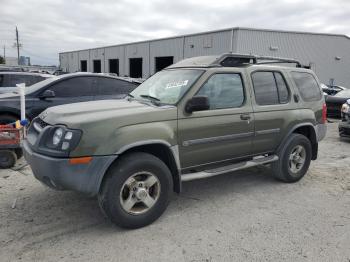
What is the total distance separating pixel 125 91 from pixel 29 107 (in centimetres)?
216

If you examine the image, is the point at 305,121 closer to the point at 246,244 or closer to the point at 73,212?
the point at 246,244

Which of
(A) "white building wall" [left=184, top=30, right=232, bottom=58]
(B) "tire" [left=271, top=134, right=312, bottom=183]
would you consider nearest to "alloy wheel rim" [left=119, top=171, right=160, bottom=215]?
(B) "tire" [left=271, top=134, right=312, bottom=183]

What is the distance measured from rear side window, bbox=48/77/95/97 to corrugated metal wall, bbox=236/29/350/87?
64.4 feet

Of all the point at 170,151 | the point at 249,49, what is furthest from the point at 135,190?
the point at 249,49

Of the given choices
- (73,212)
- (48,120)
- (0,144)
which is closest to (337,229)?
(73,212)

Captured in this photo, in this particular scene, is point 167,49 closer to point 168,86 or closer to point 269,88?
point 269,88

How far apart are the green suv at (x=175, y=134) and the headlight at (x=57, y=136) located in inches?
0.4

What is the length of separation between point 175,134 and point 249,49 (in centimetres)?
2377

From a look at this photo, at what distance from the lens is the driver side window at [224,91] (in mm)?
4272

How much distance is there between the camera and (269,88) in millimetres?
4969

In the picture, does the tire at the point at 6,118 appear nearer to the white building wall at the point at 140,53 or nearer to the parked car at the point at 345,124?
the parked car at the point at 345,124

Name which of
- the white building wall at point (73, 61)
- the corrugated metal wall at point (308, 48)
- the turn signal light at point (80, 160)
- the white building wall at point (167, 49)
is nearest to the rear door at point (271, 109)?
the turn signal light at point (80, 160)

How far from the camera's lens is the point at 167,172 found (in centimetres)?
377

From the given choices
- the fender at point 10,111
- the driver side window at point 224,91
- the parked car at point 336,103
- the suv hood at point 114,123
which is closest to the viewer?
the suv hood at point 114,123
